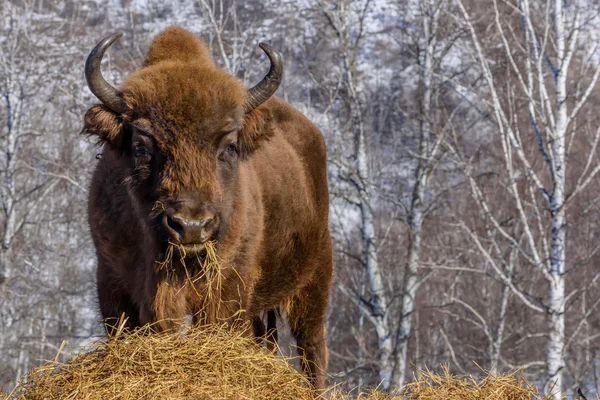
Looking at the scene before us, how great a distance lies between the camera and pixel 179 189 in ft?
14.9

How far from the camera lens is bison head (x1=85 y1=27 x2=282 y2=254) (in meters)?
4.51

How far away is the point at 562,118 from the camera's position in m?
12.1

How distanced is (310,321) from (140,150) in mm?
2926

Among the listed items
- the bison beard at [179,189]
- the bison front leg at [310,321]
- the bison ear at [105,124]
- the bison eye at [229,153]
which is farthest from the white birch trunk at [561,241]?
the bison ear at [105,124]

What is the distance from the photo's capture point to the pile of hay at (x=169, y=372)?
3.69 m

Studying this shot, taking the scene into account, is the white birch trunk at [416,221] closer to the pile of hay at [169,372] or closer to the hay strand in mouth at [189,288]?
the hay strand in mouth at [189,288]

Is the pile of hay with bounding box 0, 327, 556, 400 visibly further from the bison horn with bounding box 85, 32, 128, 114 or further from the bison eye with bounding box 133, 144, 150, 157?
the bison horn with bounding box 85, 32, 128, 114

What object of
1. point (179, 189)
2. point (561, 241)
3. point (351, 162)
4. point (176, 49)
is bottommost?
point (179, 189)

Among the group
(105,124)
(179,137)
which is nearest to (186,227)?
(179,137)

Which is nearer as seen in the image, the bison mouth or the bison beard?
the bison mouth

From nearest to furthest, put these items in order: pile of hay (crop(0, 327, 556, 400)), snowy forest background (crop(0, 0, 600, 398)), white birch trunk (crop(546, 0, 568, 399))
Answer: pile of hay (crop(0, 327, 556, 400)) < white birch trunk (crop(546, 0, 568, 399)) < snowy forest background (crop(0, 0, 600, 398))

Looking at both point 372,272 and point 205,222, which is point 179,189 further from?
point 372,272

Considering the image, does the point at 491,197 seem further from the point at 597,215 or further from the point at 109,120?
the point at 109,120

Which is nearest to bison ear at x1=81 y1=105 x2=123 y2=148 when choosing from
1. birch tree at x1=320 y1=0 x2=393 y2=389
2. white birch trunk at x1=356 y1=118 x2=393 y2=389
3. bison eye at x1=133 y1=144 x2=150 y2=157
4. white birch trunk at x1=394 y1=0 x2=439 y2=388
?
bison eye at x1=133 y1=144 x2=150 y2=157
